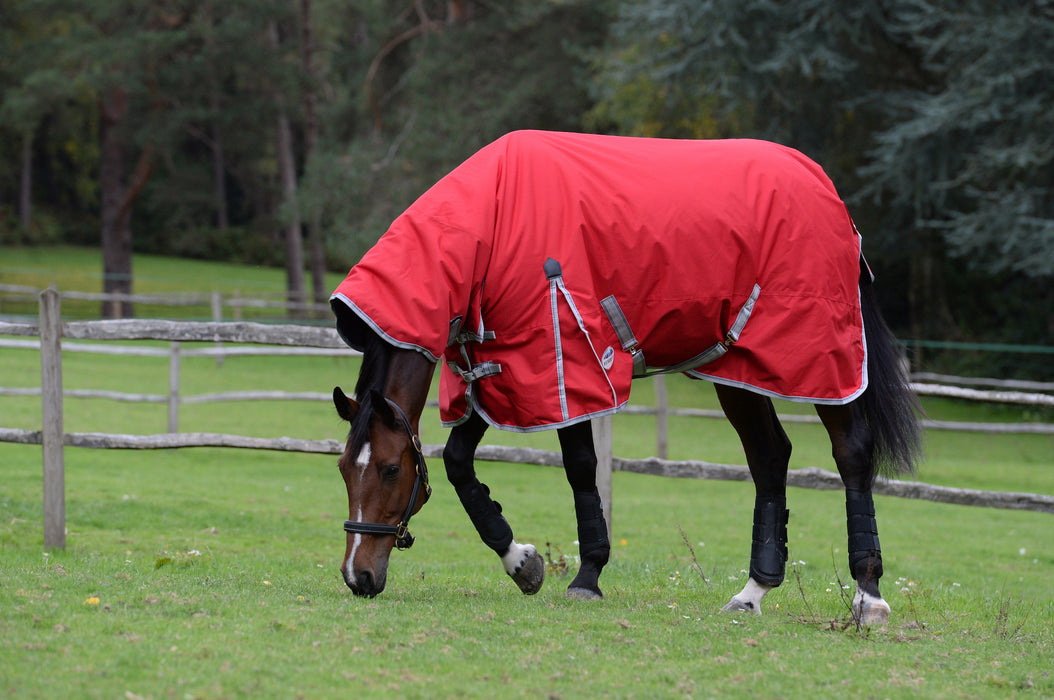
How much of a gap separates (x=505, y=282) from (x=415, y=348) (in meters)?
0.44

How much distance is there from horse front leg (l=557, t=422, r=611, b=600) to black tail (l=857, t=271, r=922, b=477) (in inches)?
49.6

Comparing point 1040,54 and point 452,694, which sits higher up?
point 1040,54

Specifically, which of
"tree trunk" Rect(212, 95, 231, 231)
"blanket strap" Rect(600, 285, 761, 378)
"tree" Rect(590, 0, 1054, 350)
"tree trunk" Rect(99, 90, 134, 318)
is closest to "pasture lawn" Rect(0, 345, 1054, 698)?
"blanket strap" Rect(600, 285, 761, 378)

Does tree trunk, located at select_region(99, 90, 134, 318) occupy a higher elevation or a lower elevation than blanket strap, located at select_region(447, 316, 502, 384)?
lower

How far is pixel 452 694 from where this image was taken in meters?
2.86

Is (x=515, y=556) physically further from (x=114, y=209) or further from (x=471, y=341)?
(x=114, y=209)

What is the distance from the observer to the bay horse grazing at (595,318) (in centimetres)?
393

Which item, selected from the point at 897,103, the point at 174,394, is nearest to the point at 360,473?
the point at 174,394

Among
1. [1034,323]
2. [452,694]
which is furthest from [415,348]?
[1034,323]

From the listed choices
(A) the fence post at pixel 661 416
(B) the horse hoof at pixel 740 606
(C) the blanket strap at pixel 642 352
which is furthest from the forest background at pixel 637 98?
(B) the horse hoof at pixel 740 606

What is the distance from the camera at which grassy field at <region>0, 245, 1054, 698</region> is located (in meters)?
3.04

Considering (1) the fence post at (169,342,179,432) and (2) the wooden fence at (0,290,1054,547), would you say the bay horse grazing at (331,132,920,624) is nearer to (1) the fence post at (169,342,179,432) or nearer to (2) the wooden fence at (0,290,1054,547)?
(2) the wooden fence at (0,290,1054,547)

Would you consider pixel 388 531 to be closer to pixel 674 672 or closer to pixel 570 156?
pixel 674 672

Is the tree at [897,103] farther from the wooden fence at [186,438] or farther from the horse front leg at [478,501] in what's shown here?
the horse front leg at [478,501]
